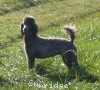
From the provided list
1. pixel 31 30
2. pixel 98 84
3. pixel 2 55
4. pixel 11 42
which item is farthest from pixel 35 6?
pixel 98 84

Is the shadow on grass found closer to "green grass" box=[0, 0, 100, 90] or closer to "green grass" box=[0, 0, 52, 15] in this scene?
"green grass" box=[0, 0, 100, 90]

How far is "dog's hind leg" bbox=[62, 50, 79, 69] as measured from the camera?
9.89 metres

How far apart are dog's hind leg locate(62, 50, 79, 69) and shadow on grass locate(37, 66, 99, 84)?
0.24 m

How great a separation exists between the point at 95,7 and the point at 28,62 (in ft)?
39.0

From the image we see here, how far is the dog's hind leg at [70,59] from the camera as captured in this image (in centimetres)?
→ 989

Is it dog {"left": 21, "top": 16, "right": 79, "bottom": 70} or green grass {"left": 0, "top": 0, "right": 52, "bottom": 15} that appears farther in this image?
green grass {"left": 0, "top": 0, "right": 52, "bottom": 15}

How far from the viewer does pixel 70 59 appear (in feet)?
32.7

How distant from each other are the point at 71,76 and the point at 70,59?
2.42 ft

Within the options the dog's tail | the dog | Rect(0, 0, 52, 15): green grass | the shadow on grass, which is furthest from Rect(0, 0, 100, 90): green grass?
the dog's tail

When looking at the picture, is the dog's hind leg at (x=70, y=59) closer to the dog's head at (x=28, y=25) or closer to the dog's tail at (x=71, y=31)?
the dog's tail at (x=71, y=31)

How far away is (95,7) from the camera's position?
21.2 metres

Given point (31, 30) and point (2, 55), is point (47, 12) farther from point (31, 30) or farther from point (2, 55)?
point (31, 30)

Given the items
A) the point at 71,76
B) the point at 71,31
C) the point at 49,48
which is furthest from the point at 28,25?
the point at 71,76

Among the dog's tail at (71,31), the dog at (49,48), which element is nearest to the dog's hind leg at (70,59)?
the dog at (49,48)
